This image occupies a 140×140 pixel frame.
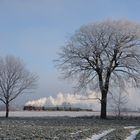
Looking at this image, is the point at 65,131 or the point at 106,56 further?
the point at 106,56

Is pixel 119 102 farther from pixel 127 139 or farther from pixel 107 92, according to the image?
pixel 127 139

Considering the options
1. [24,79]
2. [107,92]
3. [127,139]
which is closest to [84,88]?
[107,92]

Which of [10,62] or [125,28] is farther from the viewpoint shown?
[10,62]

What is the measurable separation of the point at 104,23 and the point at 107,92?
29.2 feet

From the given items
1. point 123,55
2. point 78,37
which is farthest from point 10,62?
point 123,55

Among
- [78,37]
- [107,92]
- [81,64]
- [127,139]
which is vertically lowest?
[127,139]

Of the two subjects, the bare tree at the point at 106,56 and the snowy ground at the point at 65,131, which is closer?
the snowy ground at the point at 65,131

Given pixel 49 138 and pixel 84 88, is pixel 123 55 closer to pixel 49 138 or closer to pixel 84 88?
pixel 84 88

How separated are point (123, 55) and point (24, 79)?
17.0 metres

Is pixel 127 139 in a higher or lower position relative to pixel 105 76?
lower

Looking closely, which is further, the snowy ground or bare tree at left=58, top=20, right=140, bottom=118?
bare tree at left=58, top=20, right=140, bottom=118

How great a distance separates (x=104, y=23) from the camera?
2267 inches

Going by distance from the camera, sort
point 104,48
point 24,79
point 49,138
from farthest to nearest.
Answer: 1. point 24,79
2. point 104,48
3. point 49,138

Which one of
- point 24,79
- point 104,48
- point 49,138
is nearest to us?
point 49,138
